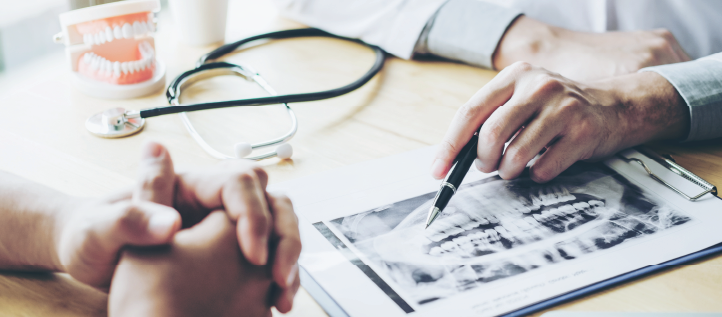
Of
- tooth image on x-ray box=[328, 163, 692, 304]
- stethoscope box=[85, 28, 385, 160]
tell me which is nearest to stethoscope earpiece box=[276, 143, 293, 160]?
stethoscope box=[85, 28, 385, 160]

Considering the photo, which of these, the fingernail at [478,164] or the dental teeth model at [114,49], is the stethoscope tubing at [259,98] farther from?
the fingernail at [478,164]

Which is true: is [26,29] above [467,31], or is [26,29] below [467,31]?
below

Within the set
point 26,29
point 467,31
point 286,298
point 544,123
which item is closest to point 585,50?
point 467,31

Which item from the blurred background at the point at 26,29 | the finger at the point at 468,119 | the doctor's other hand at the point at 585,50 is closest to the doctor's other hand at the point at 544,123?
the finger at the point at 468,119

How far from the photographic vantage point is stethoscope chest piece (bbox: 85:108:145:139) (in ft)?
1.79

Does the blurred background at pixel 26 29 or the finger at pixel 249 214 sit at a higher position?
the finger at pixel 249 214

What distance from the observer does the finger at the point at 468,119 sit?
49 centimetres

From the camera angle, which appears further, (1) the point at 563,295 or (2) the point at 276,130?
(2) the point at 276,130

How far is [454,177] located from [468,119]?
0.07m

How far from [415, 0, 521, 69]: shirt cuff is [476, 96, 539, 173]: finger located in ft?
0.88

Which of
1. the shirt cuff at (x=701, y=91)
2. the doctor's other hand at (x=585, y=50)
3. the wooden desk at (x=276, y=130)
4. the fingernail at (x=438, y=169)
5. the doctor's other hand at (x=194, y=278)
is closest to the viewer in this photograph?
the doctor's other hand at (x=194, y=278)

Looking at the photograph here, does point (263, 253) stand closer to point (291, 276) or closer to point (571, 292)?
point (291, 276)

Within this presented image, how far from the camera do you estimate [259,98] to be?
0.57 meters

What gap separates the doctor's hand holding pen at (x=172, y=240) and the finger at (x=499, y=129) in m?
0.23
